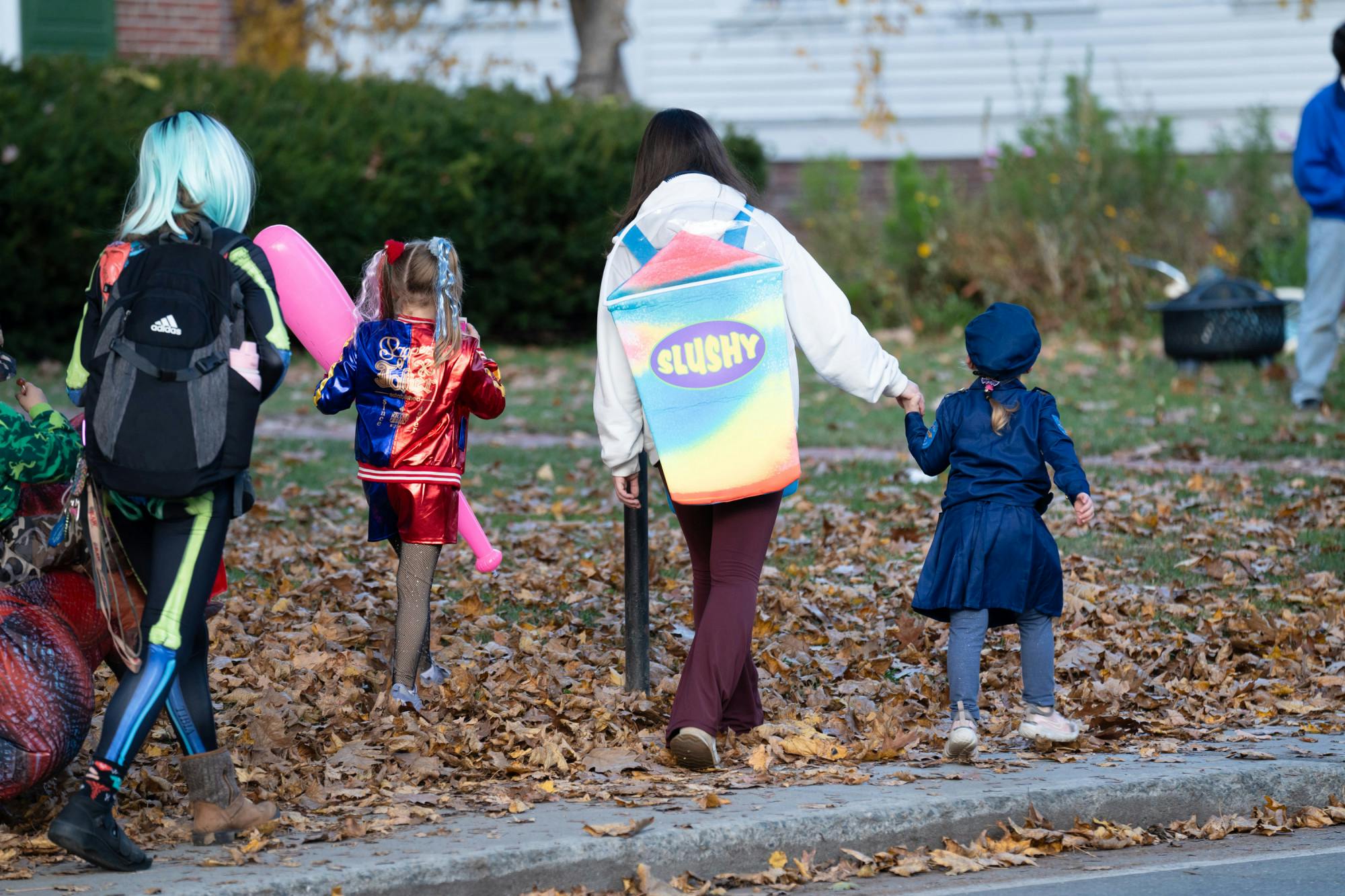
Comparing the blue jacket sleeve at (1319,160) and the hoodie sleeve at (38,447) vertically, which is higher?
the blue jacket sleeve at (1319,160)

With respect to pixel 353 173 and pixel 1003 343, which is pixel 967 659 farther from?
pixel 353 173

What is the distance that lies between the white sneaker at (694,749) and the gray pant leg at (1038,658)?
1053 millimetres

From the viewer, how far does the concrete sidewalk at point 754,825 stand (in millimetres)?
3979

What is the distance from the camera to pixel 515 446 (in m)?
11.1

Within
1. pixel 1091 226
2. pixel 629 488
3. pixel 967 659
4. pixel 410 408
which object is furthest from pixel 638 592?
pixel 1091 226

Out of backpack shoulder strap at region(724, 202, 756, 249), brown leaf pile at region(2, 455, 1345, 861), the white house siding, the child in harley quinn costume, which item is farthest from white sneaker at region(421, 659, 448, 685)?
the white house siding

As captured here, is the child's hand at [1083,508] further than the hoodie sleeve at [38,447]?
Answer: Yes

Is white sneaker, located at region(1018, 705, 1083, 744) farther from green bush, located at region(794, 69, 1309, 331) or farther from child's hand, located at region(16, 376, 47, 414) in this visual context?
green bush, located at region(794, 69, 1309, 331)

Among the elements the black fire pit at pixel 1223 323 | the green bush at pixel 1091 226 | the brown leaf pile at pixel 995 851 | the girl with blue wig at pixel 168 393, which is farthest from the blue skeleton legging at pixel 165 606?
the green bush at pixel 1091 226

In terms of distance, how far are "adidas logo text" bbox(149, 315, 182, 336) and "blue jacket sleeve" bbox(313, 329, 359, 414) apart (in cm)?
121

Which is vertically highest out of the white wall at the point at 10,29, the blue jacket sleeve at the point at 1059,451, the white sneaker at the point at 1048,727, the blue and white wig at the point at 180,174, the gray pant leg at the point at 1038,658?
the white wall at the point at 10,29

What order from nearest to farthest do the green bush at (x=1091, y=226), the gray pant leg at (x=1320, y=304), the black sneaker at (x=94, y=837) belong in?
the black sneaker at (x=94, y=837), the gray pant leg at (x=1320, y=304), the green bush at (x=1091, y=226)

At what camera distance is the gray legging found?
16.8 ft

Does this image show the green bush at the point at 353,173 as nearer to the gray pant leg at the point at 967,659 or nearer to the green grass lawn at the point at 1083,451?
the green grass lawn at the point at 1083,451
